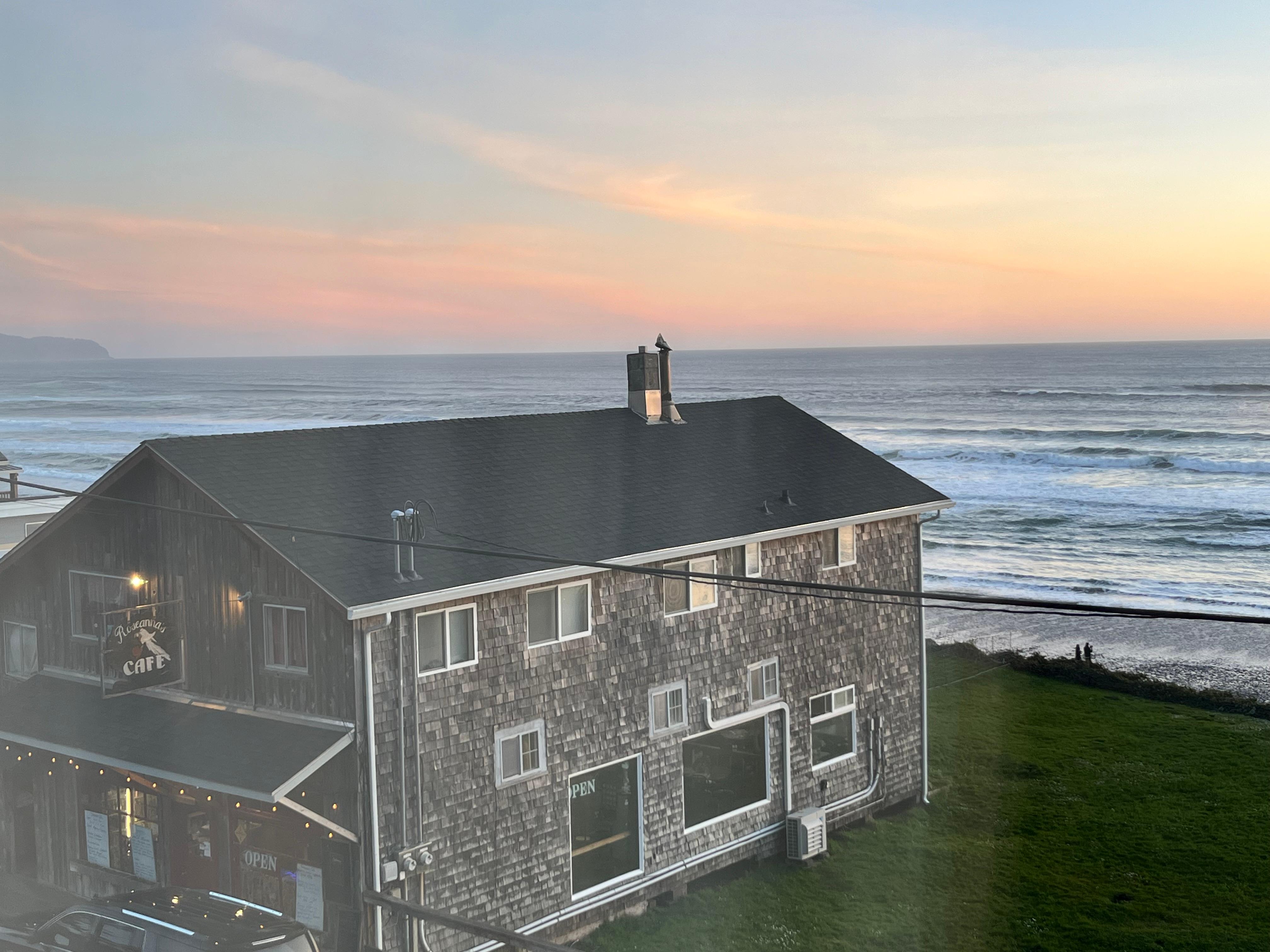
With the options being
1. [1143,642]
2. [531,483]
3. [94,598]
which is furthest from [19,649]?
[1143,642]

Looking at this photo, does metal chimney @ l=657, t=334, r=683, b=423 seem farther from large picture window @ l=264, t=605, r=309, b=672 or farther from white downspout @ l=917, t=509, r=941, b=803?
large picture window @ l=264, t=605, r=309, b=672

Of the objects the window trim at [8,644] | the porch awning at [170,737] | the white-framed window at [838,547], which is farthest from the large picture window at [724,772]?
the window trim at [8,644]

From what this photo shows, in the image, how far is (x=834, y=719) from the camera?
16875 mm

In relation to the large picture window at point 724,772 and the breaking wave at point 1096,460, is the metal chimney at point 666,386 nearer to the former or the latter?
the large picture window at point 724,772

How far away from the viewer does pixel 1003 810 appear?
1853 centimetres

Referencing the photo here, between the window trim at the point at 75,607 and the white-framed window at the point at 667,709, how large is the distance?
7.22 m

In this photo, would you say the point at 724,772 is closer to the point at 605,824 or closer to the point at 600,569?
the point at 605,824

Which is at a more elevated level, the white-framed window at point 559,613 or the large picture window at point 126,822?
the white-framed window at point 559,613

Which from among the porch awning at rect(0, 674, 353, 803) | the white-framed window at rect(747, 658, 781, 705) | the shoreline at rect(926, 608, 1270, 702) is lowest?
the shoreline at rect(926, 608, 1270, 702)

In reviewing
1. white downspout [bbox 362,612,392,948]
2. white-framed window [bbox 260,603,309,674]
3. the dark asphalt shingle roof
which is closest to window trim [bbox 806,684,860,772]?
the dark asphalt shingle roof

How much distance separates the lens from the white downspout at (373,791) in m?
11.5

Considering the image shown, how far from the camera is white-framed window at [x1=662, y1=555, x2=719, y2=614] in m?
14.8

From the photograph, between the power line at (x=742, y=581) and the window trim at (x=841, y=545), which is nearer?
the power line at (x=742, y=581)

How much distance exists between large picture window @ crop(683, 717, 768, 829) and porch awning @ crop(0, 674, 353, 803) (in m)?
5.11
